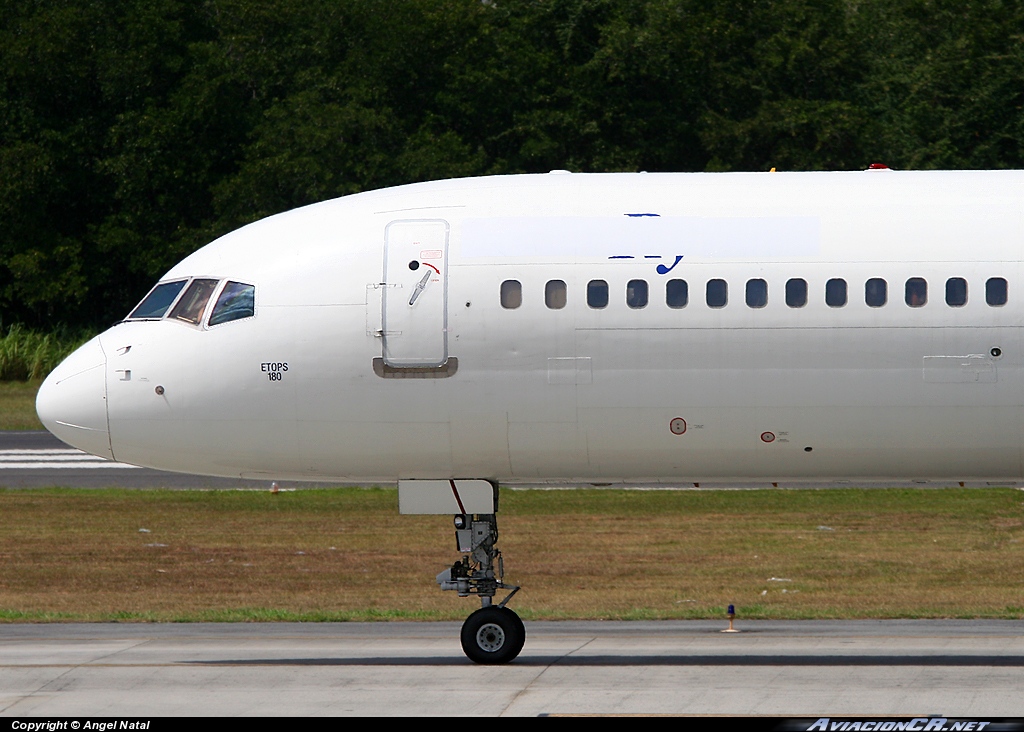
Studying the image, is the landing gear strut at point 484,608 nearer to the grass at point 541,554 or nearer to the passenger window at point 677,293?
the passenger window at point 677,293

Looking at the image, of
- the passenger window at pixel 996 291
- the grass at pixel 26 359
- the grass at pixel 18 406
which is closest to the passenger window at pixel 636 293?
the passenger window at pixel 996 291

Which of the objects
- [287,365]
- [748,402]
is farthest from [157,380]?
[748,402]

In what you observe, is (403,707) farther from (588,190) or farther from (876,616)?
(876,616)

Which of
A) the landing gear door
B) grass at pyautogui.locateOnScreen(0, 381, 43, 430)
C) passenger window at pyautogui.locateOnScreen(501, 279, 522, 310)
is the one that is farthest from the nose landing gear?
grass at pyautogui.locateOnScreen(0, 381, 43, 430)

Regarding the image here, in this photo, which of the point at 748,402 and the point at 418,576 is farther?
the point at 418,576

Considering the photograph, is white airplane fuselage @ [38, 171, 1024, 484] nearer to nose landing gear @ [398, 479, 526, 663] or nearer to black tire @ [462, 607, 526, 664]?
nose landing gear @ [398, 479, 526, 663]

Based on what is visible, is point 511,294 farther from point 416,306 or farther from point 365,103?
point 365,103

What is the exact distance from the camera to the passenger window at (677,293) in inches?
666

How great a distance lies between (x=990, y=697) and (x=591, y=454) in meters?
4.81

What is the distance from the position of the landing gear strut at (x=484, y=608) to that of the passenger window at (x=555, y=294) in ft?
8.49

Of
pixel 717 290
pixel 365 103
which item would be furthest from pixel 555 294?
pixel 365 103

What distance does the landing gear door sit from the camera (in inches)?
675

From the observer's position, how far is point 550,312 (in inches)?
671

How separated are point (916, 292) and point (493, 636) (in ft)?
19.8
